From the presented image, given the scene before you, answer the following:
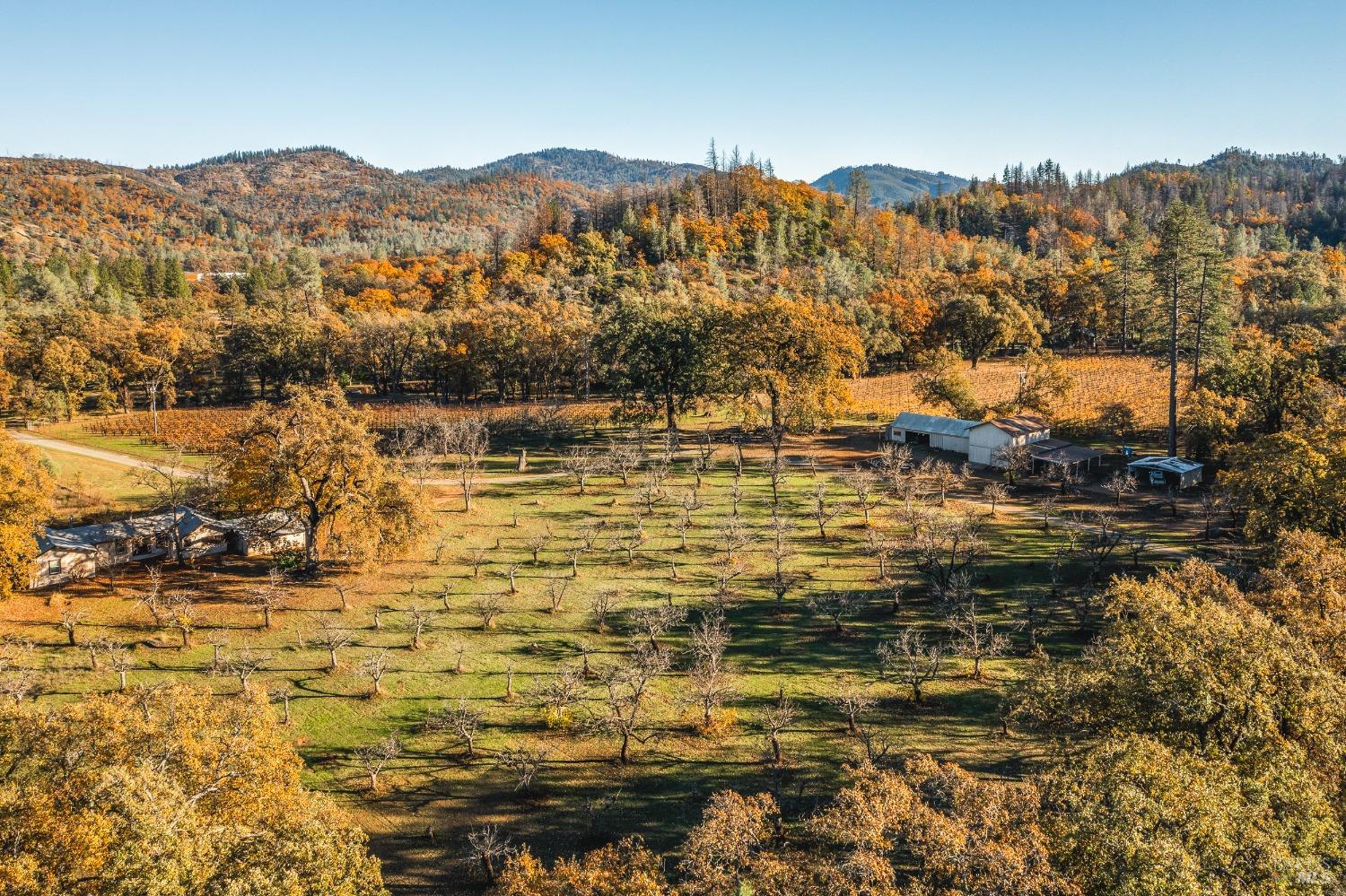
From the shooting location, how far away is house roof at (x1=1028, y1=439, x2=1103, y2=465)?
53.5 metres

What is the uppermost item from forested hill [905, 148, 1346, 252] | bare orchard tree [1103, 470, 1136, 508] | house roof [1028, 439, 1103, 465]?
forested hill [905, 148, 1346, 252]

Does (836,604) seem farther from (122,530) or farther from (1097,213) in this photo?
(1097,213)

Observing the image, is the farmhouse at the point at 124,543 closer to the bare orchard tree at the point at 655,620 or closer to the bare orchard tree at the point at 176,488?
the bare orchard tree at the point at 176,488

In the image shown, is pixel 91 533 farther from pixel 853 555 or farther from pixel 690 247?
pixel 690 247

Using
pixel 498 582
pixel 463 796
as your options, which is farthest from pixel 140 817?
pixel 498 582

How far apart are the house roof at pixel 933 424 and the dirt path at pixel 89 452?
185ft

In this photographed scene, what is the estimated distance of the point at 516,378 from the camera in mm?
80375

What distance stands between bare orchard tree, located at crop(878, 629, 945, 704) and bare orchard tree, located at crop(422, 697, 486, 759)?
50.4 ft

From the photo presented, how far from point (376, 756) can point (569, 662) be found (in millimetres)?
8344

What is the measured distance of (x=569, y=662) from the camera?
3014 centimetres

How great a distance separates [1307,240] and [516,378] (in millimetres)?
192855

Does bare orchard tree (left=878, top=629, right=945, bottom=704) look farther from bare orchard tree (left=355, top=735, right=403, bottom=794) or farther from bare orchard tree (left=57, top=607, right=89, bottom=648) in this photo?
bare orchard tree (left=57, top=607, right=89, bottom=648)

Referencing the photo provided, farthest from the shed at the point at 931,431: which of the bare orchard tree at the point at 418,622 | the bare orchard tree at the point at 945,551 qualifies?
the bare orchard tree at the point at 418,622

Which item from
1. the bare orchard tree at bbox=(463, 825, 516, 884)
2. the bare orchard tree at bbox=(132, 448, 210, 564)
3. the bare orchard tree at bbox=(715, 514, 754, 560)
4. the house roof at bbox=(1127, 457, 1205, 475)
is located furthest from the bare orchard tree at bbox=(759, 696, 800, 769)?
the house roof at bbox=(1127, 457, 1205, 475)
